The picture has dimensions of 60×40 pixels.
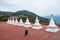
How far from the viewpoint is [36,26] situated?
9.38 metres

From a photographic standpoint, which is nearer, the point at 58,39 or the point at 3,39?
the point at 58,39

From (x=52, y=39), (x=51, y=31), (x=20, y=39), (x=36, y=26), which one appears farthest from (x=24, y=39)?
(x=36, y=26)

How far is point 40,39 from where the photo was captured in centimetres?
553

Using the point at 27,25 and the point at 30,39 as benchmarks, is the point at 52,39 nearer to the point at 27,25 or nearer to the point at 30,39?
the point at 30,39

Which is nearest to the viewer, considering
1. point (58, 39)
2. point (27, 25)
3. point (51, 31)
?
point (58, 39)

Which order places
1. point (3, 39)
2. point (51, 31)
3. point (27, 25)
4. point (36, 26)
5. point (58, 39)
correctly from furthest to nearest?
point (27, 25) → point (36, 26) → point (51, 31) → point (3, 39) → point (58, 39)

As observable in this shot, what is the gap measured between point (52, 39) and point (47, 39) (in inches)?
8.0

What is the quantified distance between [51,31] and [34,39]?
2.55 metres

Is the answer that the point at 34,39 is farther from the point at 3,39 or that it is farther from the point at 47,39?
the point at 3,39

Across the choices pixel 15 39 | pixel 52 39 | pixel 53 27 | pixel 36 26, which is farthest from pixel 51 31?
pixel 15 39

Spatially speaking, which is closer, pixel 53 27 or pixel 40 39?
pixel 40 39

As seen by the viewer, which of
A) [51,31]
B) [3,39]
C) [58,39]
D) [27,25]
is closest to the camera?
[58,39]

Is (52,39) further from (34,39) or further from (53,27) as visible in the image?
(53,27)

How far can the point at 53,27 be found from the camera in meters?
7.91
